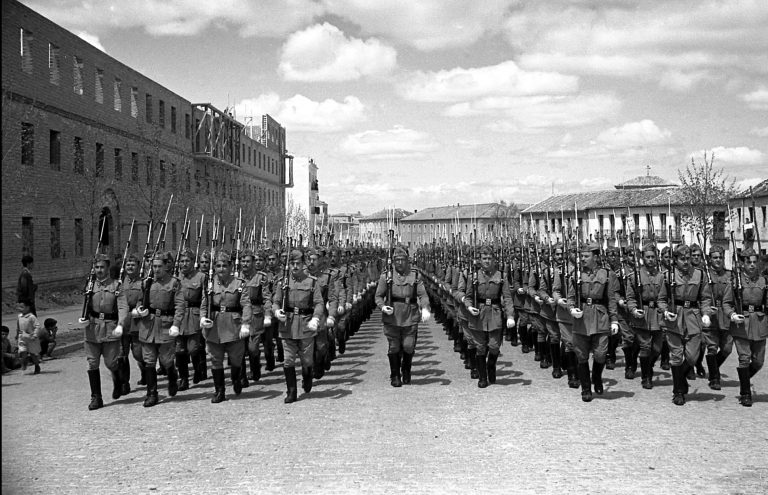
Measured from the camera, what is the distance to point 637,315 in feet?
32.0

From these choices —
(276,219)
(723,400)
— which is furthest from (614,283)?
(276,219)

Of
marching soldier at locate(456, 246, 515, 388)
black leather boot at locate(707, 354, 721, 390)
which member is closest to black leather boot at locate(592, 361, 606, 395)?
marching soldier at locate(456, 246, 515, 388)

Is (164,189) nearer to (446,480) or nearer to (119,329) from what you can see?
(119,329)

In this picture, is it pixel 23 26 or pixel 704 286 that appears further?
pixel 23 26

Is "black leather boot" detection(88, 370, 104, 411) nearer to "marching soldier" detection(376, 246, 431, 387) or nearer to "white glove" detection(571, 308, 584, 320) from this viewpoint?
"marching soldier" detection(376, 246, 431, 387)

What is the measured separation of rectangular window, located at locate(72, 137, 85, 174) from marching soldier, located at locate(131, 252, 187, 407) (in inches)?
882

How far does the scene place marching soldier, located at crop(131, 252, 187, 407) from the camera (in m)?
8.91

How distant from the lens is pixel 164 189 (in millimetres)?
34406

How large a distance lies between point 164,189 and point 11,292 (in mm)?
12807

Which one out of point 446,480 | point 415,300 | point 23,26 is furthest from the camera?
point 23,26

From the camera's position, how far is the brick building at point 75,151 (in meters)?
24.5

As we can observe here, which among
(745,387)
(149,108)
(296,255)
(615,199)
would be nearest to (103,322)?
(296,255)

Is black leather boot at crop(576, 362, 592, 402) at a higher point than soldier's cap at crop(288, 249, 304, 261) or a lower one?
lower

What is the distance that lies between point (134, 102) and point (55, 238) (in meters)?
11.0
